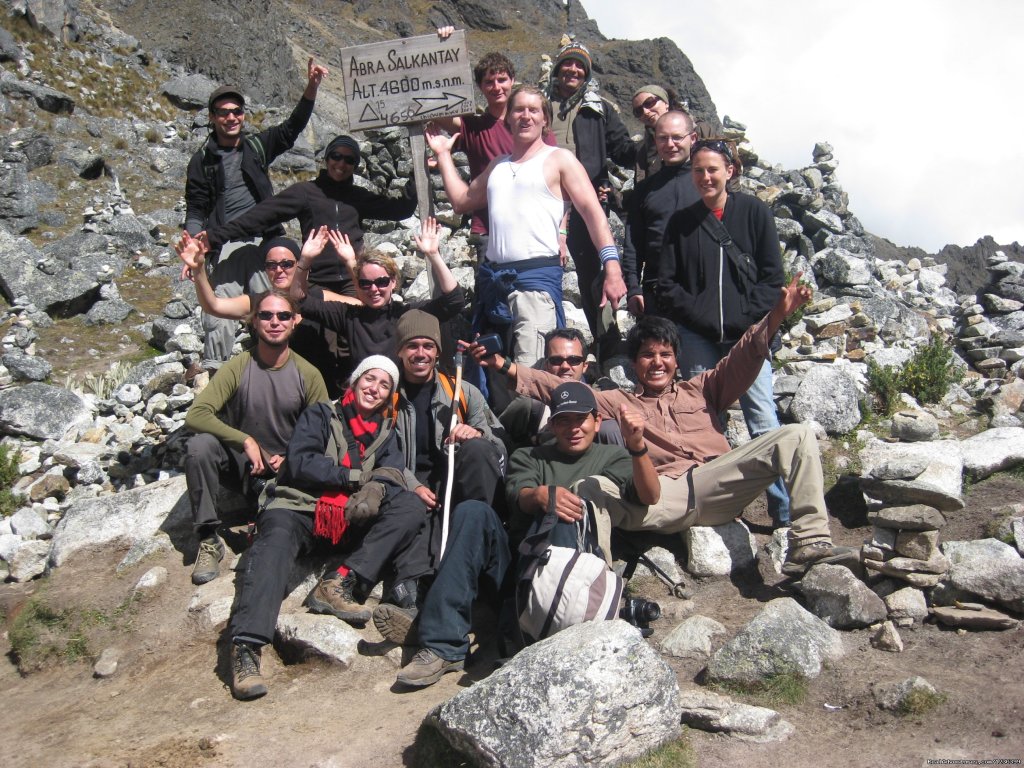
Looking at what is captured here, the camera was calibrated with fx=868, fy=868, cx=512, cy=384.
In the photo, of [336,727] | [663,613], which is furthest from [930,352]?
[336,727]

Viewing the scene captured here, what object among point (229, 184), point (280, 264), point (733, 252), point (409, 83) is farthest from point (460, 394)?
point (229, 184)

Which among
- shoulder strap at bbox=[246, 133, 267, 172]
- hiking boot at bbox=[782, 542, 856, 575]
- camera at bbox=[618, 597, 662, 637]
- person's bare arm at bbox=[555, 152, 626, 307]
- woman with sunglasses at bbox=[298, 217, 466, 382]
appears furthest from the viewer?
shoulder strap at bbox=[246, 133, 267, 172]

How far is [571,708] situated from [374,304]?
12.1 ft

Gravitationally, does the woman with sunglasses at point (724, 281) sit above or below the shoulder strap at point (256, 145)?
below

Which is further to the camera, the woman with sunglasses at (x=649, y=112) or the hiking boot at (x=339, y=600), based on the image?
the woman with sunglasses at (x=649, y=112)

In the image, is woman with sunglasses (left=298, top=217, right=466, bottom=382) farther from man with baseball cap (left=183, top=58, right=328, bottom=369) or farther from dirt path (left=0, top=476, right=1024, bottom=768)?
dirt path (left=0, top=476, right=1024, bottom=768)

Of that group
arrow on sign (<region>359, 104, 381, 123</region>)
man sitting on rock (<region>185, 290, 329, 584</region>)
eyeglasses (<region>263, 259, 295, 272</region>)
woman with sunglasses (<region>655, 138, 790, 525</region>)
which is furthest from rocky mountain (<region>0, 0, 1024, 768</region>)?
arrow on sign (<region>359, 104, 381, 123</region>)

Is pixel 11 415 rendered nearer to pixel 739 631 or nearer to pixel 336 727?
pixel 336 727

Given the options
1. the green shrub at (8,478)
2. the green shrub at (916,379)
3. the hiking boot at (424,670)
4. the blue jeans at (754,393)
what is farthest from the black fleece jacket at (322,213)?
the green shrub at (916,379)

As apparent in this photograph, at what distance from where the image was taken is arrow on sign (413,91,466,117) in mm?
7246

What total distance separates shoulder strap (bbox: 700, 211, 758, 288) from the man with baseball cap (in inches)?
141

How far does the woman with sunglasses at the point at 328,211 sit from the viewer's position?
727 centimetres

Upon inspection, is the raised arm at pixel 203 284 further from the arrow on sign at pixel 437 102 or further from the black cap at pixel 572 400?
the black cap at pixel 572 400

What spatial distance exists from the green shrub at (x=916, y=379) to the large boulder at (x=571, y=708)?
17.6 feet
